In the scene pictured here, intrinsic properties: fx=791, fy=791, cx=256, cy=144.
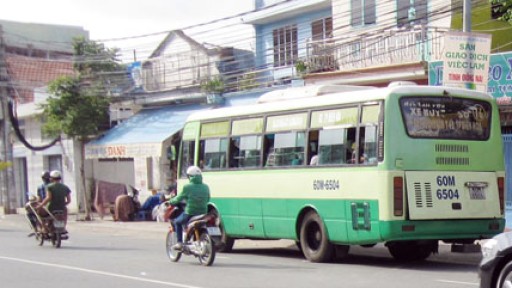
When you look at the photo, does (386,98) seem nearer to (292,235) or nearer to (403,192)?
(403,192)

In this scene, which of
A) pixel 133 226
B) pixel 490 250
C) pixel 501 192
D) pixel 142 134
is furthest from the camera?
pixel 142 134

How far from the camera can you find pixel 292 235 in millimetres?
14359

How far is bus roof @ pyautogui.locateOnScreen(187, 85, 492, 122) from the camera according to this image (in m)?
12.7

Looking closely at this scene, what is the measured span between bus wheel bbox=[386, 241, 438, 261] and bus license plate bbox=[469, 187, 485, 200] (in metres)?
1.44

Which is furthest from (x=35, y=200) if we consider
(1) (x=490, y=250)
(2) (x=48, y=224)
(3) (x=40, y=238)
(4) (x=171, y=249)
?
(1) (x=490, y=250)

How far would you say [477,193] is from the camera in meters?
12.9

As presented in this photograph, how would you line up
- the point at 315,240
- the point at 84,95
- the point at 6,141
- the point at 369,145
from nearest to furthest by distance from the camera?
the point at 369,145
the point at 315,240
the point at 84,95
the point at 6,141

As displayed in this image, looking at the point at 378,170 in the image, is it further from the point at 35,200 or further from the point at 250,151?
the point at 35,200

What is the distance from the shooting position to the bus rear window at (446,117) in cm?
1261

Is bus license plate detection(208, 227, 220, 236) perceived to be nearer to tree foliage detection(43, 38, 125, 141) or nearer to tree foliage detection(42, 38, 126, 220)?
tree foliage detection(42, 38, 126, 220)

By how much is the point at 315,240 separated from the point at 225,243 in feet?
9.69

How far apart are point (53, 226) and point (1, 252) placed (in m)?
1.30

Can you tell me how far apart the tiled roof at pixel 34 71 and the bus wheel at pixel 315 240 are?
27714mm

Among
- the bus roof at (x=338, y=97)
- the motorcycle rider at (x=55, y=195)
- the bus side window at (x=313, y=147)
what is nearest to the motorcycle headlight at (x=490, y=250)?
the bus roof at (x=338, y=97)
